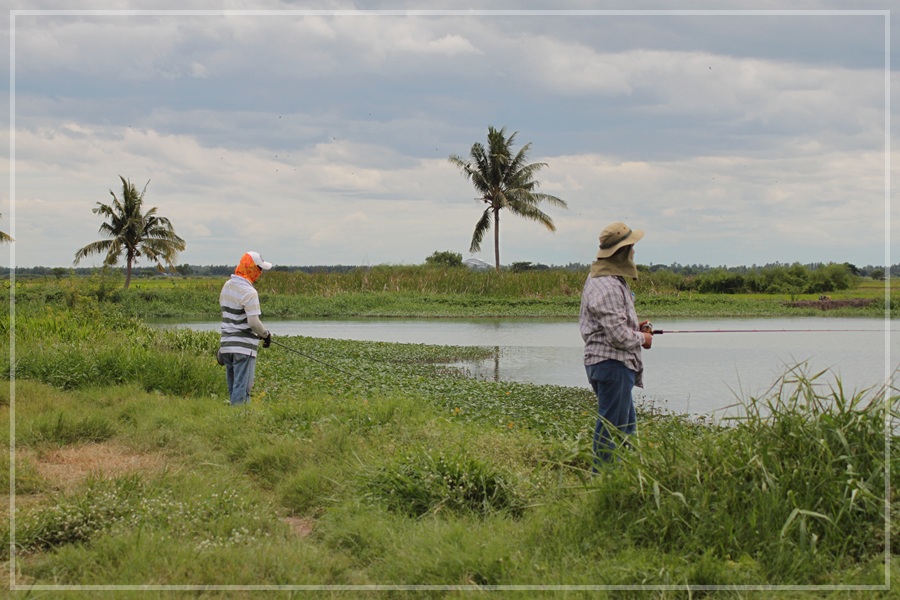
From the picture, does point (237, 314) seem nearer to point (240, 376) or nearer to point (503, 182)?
point (240, 376)

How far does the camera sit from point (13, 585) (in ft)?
12.6

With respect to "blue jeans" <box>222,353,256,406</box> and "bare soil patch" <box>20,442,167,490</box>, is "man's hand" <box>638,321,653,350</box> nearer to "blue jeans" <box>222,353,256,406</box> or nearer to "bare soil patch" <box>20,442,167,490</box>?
"bare soil patch" <box>20,442,167,490</box>

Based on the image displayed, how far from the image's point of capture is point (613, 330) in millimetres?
5793

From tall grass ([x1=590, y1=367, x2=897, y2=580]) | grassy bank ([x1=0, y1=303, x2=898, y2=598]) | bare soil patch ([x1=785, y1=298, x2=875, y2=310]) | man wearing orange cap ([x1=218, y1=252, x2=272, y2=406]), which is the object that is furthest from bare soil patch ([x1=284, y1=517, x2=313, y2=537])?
bare soil patch ([x1=785, y1=298, x2=875, y2=310])

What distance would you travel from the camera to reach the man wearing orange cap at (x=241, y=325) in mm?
8195

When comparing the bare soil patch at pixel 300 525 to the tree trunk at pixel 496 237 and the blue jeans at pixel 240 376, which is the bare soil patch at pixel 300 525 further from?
the tree trunk at pixel 496 237

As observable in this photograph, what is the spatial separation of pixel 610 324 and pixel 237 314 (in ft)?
13.4

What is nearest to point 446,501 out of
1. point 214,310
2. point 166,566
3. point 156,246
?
point 166,566

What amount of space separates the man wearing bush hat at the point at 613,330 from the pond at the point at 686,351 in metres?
2.44

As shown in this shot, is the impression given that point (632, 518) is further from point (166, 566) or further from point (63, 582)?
point (63, 582)

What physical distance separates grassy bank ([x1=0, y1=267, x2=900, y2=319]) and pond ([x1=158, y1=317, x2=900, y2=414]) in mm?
3516

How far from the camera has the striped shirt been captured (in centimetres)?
820

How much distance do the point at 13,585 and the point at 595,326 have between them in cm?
392

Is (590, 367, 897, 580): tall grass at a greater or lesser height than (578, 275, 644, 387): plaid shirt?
lesser
